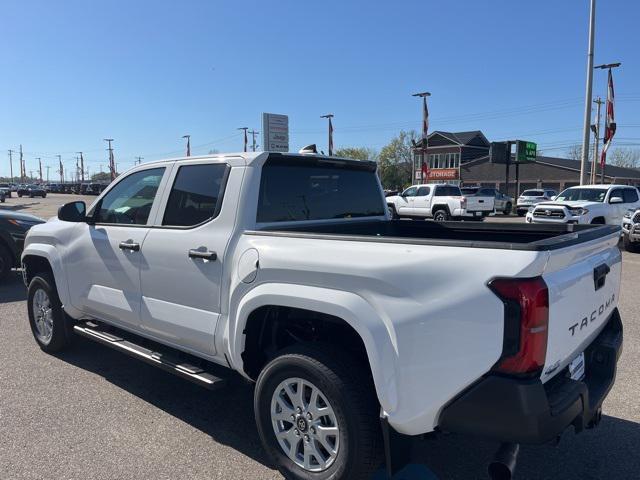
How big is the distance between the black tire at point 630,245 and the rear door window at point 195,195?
12899 mm

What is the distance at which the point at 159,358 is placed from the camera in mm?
3732

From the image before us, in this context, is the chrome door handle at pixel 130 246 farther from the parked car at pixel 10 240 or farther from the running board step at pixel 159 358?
the parked car at pixel 10 240

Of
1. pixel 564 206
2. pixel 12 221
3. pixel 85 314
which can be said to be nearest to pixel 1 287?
pixel 12 221

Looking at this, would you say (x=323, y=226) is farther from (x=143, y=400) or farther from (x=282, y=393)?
(x=143, y=400)

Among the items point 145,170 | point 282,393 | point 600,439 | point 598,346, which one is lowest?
point 600,439

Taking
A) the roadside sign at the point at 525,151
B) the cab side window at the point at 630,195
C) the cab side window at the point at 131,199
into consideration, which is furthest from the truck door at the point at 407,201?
the cab side window at the point at 131,199

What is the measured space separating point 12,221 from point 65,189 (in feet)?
297

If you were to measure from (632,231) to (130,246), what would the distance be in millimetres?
12946

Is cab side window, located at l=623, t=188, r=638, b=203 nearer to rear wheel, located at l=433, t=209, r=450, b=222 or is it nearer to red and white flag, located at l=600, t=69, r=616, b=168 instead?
rear wheel, located at l=433, t=209, r=450, b=222

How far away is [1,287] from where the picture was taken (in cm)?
869

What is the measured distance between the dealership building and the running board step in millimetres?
58014

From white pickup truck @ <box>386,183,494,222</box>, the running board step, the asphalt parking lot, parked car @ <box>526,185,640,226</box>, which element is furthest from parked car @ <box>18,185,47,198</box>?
the running board step

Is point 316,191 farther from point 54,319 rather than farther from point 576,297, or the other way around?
point 54,319

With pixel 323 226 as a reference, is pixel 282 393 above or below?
below
